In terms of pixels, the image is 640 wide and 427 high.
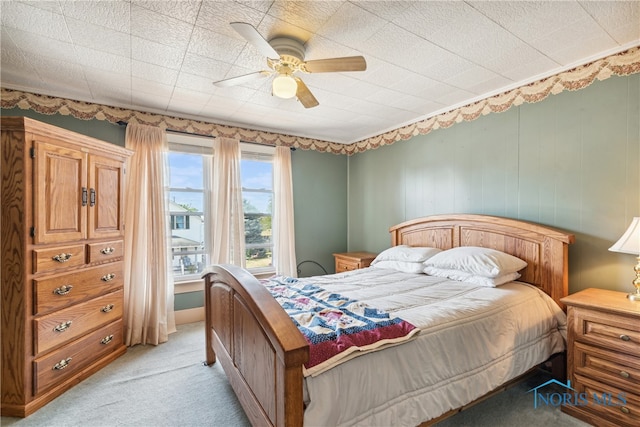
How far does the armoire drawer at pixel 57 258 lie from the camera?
2.13m

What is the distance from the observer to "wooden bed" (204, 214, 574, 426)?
4.00 ft

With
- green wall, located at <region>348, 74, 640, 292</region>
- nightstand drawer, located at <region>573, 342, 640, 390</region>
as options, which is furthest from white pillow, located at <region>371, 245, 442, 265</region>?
nightstand drawer, located at <region>573, 342, 640, 390</region>

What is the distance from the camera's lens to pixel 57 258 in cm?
227

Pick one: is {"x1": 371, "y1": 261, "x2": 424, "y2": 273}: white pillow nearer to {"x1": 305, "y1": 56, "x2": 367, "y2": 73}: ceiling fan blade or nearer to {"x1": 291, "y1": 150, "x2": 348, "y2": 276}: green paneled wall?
{"x1": 291, "y1": 150, "x2": 348, "y2": 276}: green paneled wall

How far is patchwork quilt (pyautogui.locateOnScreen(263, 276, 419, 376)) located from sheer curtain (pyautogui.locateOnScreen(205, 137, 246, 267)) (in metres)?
1.91

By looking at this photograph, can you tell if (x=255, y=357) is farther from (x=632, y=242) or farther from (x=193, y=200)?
(x=193, y=200)

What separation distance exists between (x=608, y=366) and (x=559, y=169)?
5.02 ft

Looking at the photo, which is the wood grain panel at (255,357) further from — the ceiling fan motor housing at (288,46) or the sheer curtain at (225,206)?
the sheer curtain at (225,206)

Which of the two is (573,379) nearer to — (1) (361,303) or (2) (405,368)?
(2) (405,368)

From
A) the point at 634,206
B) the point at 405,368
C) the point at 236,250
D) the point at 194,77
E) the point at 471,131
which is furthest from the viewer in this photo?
the point at 236,250

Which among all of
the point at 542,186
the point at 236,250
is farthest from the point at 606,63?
the point at 236,250

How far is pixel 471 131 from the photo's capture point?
128 inches

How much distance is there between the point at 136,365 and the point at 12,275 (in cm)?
125

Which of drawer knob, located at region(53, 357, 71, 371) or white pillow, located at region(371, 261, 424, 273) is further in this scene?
white pillow, located at region(371, 261, 424, 273)
